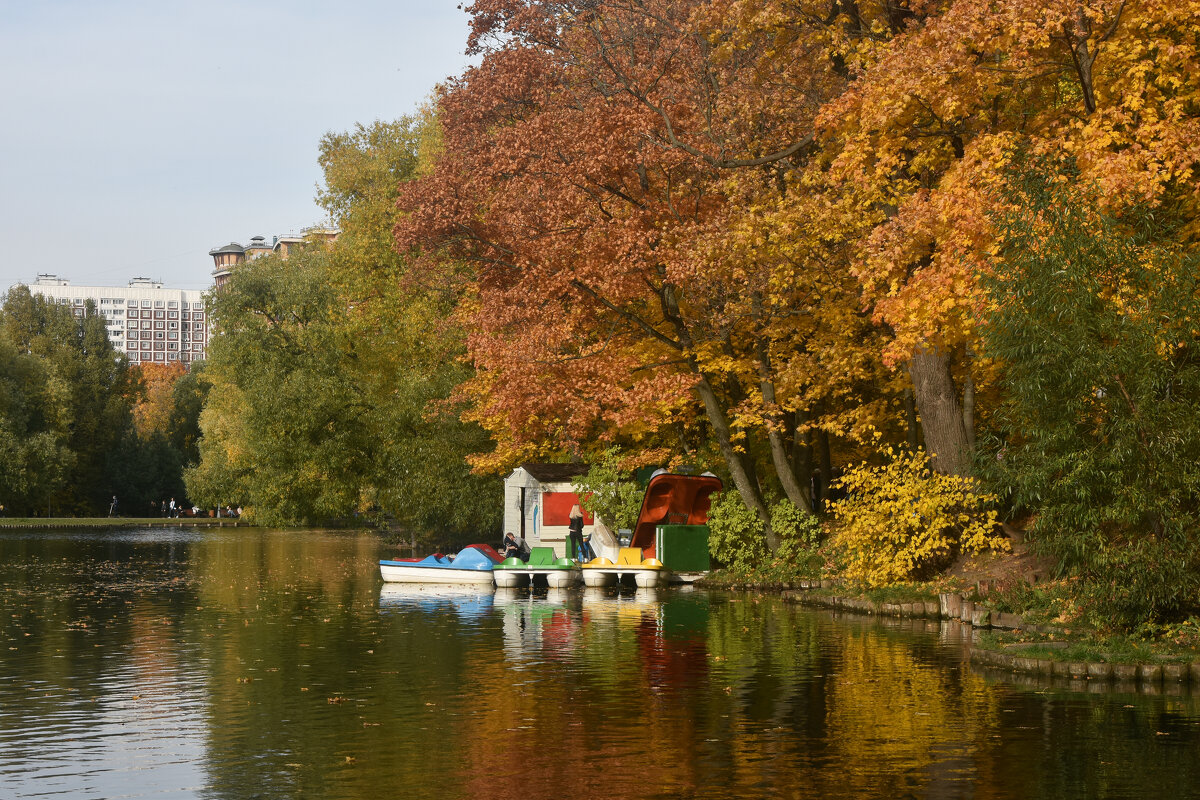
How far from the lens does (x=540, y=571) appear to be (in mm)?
30656

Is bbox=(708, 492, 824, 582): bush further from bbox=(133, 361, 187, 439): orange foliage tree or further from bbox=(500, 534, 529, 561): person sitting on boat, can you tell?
bbox=(133, 361, 187, 439): orange foliage tree

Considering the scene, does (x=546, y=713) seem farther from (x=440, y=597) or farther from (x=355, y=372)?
(x=355, y=372)

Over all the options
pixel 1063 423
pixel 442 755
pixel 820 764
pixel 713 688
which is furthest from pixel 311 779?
pixel 1063 423

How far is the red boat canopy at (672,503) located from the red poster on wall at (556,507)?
9.76ft

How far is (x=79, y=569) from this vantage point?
36.4m

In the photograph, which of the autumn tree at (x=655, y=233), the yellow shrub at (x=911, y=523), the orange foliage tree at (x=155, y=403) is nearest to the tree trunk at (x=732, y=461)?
the autumn tree at (x=655, y=233)

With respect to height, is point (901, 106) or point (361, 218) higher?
point (361, 218)

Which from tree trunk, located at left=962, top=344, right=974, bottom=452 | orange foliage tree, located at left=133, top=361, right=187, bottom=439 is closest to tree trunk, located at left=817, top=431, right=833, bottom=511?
tree trunk, located at left=962, top=344, right=974, bottom=452

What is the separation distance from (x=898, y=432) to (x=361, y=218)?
25955 mm

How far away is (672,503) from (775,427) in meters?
6.11

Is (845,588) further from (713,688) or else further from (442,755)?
(442,755)

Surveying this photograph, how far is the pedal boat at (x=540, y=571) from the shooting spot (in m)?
30.7

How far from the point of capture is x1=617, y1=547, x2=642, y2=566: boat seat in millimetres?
30844

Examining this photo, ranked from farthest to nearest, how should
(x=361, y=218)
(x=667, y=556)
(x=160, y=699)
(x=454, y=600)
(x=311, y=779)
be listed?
(x=361, y=218), (x=667, y=556), (x=454, y=600), (x=160, y=699), (x=311, y=779)
